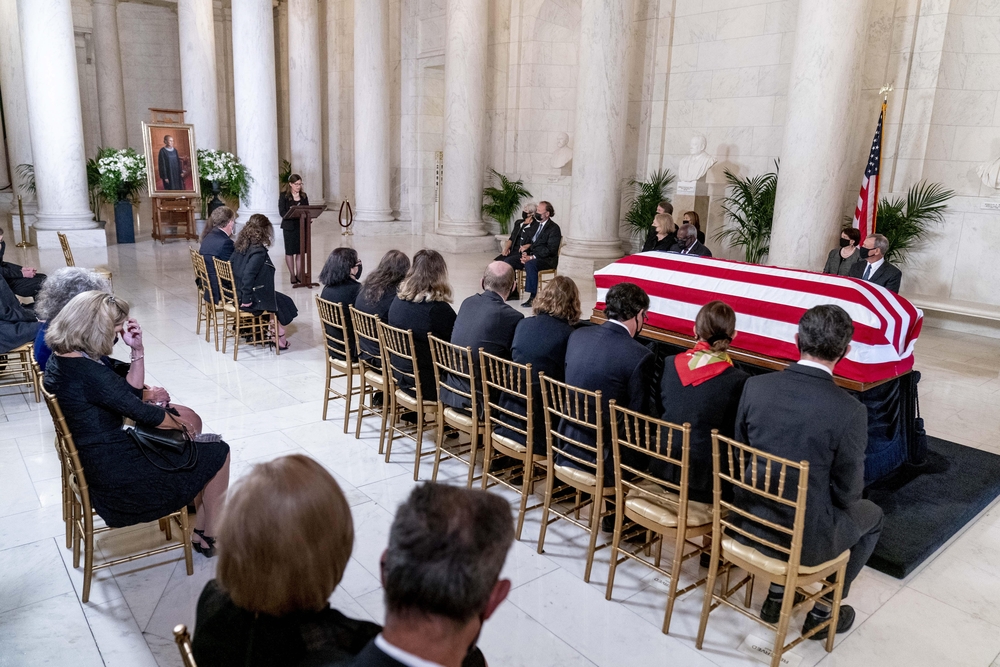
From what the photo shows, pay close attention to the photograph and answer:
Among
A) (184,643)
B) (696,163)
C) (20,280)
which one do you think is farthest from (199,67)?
(184,643)

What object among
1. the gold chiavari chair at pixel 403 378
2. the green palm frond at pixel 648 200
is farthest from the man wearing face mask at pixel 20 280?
the green palm frond at pixel 648 200

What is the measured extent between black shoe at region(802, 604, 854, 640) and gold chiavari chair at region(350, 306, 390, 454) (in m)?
2.66

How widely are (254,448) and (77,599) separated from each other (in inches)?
65.4

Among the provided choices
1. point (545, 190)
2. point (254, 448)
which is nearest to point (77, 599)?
point (254, 448)

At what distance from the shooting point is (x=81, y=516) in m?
3.49

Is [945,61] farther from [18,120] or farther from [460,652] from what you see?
[18,120]

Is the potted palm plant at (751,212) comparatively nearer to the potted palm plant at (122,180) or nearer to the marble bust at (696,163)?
the marble bust at (696,163)

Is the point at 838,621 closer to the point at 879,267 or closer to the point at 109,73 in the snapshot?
the point at 879,267

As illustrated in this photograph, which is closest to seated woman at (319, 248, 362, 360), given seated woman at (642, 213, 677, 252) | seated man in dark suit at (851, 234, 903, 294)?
seated woman at (642, 213, 677, 252)

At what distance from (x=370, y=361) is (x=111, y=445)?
210cm

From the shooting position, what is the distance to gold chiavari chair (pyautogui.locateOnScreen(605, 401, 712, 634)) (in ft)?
9.96

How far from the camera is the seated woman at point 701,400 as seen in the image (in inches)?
125

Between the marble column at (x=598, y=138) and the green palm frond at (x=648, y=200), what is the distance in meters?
0.31

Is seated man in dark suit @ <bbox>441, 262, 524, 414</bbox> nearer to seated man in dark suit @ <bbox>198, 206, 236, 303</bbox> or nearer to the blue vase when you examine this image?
seated man in dark suit @ <bbox>198, 206, 236, 303</bbox>
